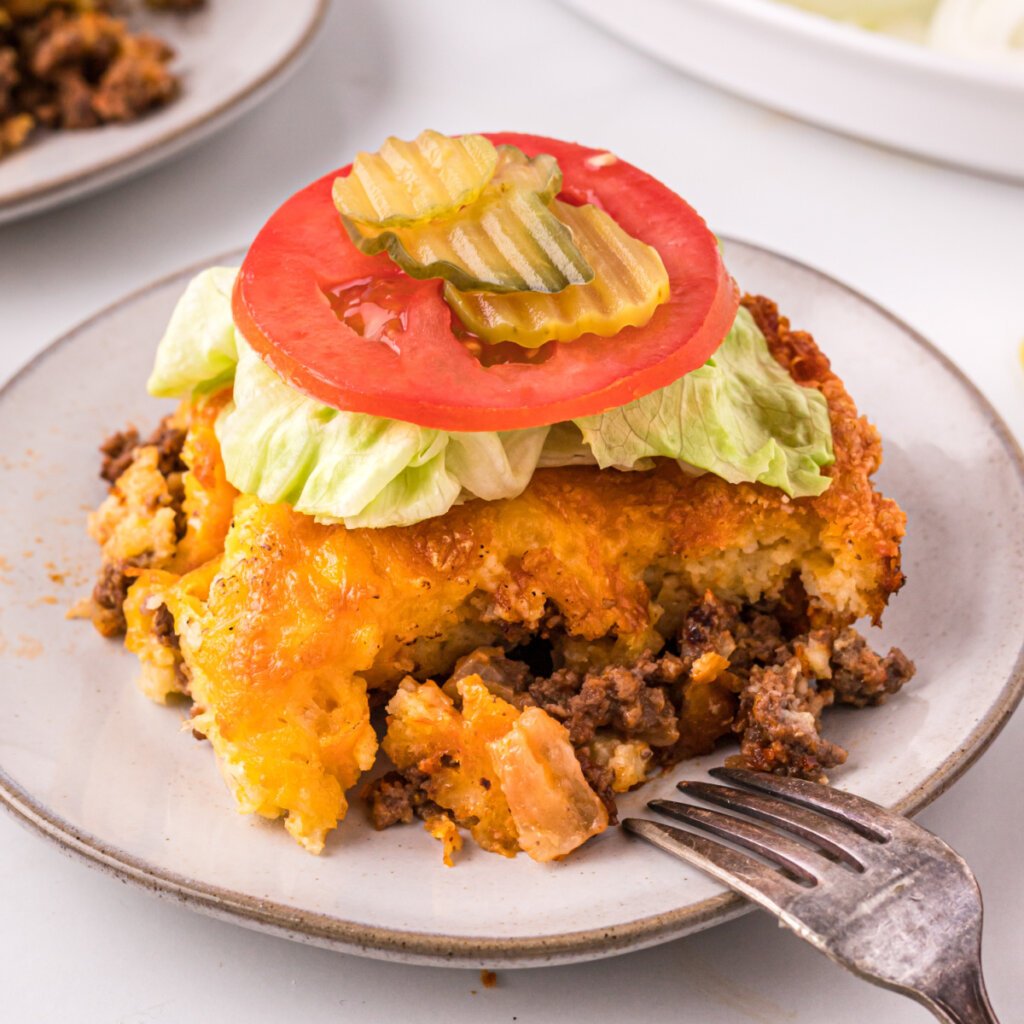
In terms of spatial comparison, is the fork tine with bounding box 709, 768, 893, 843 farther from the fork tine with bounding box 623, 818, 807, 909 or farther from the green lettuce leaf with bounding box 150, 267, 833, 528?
the green lettuce leaf with bounding box 150, 267, 833, 528

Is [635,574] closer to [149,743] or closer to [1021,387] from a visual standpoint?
[149,743]

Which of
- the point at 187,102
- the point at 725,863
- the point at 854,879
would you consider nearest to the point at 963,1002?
the point at 854,879

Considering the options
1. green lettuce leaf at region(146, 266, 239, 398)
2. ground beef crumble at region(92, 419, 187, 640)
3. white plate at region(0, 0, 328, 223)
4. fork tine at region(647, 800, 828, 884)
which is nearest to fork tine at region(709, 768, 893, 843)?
fork tine at region(647, 800, 828, 884)

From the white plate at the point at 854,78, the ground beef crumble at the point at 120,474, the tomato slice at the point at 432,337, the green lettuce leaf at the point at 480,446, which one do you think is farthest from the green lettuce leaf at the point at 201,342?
the white plate at the point at 854,78

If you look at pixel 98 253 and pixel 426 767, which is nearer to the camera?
pixel 426 767

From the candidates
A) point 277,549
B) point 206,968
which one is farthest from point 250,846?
point 277,549

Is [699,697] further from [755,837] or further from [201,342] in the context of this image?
[201,342]
